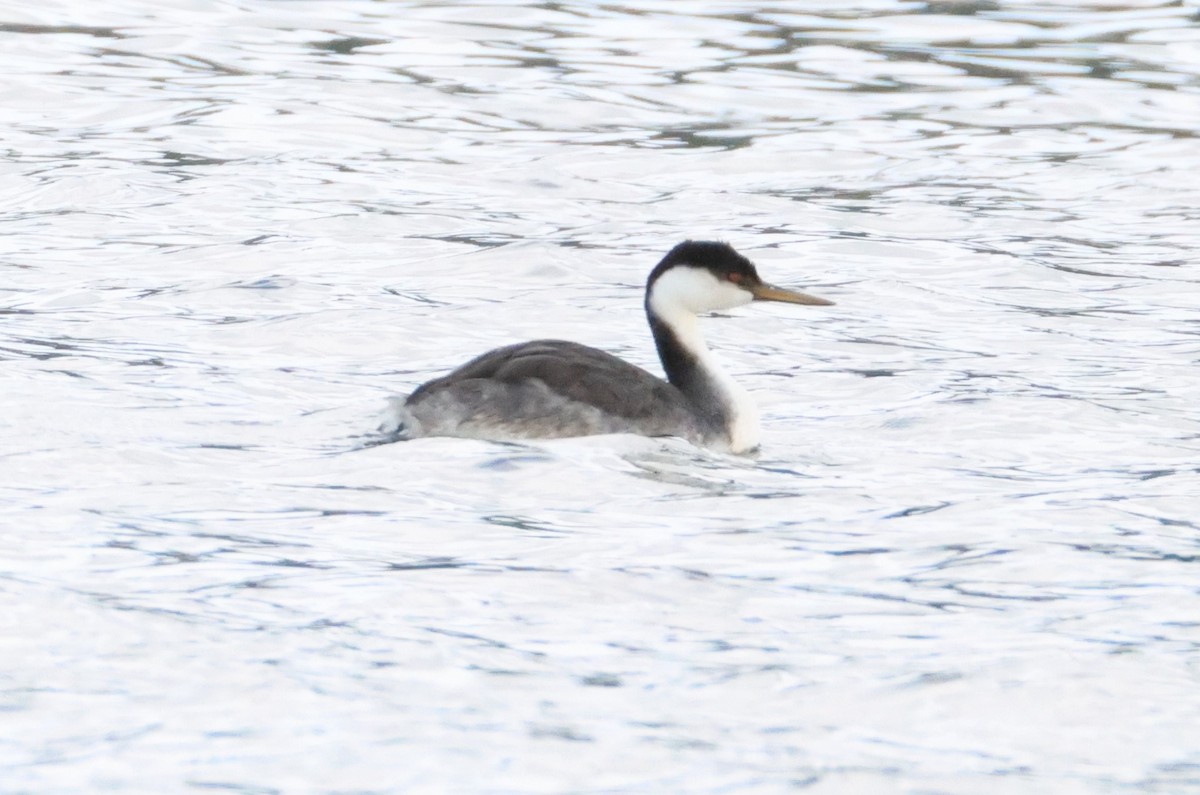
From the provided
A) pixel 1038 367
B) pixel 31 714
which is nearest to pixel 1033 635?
pixel 31 714

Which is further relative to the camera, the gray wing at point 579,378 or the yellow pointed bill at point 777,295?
the yellow pointed bill at point 777,295

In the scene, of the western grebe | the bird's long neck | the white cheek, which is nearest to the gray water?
the western grebe

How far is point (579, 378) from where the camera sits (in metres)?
9.09

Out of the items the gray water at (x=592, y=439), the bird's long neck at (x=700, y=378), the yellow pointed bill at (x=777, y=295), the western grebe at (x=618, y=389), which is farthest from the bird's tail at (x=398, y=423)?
the yellow pointed bill at (x=777, y=295)

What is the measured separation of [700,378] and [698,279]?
456 mm

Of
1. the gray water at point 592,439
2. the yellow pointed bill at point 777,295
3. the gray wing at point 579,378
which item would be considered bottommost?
the gray water at point 592,439

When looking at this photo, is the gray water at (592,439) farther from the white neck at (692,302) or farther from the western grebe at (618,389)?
the white neck at (692,302)

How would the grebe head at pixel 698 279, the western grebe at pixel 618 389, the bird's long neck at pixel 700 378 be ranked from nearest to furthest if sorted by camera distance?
the western grebe at pixel 618 389 → the bird's long neck at pixel 700 378 → the grebe head at pixel 698 279

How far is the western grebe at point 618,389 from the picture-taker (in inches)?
356

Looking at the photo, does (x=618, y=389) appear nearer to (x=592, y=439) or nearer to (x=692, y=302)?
(x=592, y=439)

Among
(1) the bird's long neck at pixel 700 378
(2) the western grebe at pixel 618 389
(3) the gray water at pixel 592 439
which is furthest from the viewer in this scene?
(1) the bird's long neck at pixel 700 378

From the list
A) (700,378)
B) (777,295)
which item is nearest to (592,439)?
(700,378)

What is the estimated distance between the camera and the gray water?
5996 mm

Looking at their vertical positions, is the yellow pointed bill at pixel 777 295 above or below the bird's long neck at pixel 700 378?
above
